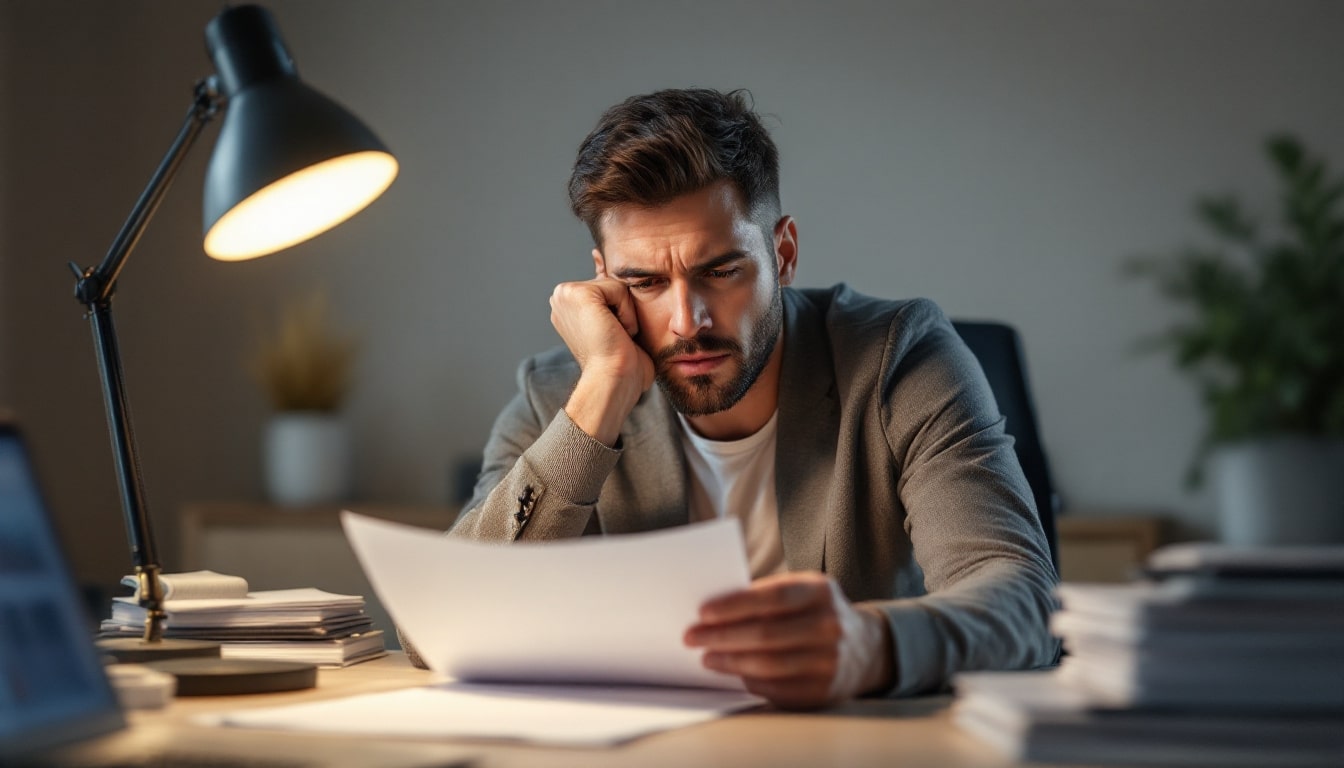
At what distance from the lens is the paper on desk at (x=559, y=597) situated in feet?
3.09

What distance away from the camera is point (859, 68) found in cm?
371

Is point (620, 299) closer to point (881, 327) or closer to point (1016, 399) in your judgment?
point (881, 327)

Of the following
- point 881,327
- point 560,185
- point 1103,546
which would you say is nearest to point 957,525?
point 881,327

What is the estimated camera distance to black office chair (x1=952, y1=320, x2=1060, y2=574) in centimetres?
177

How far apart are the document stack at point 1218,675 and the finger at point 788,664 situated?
0.57 ft

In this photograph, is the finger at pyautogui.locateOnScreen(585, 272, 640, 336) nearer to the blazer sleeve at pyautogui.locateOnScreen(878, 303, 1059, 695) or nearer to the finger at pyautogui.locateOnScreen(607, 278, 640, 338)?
the finger at pyautogui.locateOnScreen(607, 278, 640, 338)

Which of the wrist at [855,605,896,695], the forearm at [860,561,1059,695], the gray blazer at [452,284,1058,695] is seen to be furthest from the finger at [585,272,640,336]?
the wrist at [855,605,896,695]

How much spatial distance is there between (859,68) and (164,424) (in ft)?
8.02

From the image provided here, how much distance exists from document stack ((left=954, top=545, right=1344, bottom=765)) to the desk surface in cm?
5

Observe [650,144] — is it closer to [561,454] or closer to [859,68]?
[561,454]

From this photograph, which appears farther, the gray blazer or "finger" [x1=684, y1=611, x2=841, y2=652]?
the gray blazer

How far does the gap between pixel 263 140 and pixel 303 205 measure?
22 centimetres

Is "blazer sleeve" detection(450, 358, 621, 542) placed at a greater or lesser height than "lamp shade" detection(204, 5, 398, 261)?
lesser

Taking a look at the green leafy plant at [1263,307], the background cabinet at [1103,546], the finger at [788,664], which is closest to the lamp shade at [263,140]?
the finger at [788,664]
